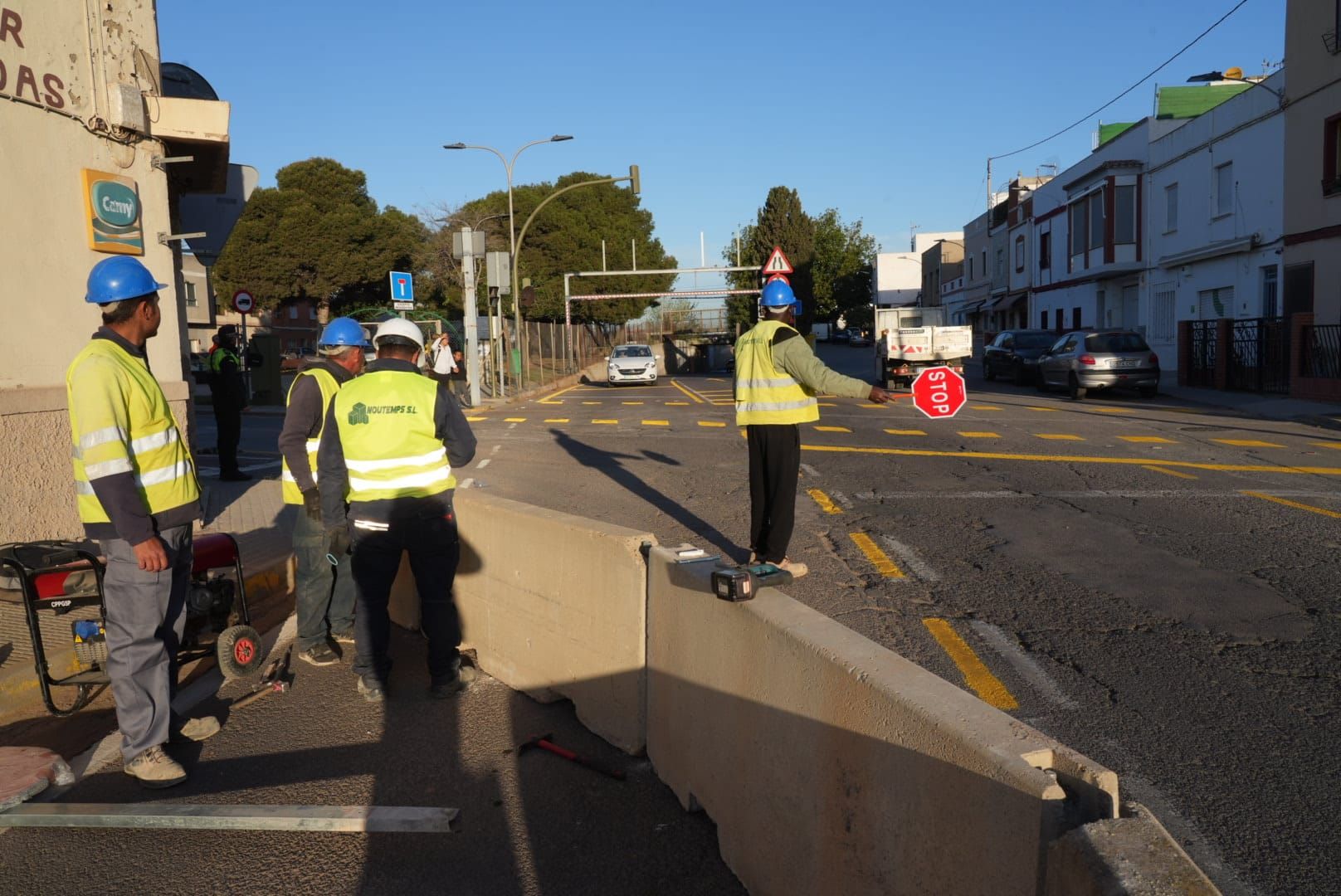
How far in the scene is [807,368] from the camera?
6.69 m

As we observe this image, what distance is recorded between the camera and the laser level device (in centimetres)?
331

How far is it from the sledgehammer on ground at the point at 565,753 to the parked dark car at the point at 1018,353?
2581 centimetres

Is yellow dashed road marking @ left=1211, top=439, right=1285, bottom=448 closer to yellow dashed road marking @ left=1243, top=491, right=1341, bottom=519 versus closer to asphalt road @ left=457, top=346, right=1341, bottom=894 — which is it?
asphalt road @ left=457, top=346, right=1341, bottom=894

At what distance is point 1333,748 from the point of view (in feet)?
13.2

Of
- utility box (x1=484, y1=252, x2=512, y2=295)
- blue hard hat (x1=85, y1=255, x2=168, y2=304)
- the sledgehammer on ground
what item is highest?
utility box (x1=484, y1=252, x2=512, y2=295)

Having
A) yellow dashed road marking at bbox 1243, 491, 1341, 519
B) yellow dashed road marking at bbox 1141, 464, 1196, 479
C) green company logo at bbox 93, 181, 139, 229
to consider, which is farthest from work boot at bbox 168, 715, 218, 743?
yellow dashed road marking at bbox 1141, 464, 1196, 479

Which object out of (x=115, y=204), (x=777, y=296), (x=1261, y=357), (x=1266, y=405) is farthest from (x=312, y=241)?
(x=777, y=296)

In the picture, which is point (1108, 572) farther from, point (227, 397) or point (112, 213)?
point (227, 397)

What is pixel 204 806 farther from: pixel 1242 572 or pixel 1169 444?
pixel 1169 444

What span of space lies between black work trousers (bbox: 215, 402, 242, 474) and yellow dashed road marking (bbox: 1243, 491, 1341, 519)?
1064 centimetres

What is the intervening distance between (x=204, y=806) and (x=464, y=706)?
137 centimetres

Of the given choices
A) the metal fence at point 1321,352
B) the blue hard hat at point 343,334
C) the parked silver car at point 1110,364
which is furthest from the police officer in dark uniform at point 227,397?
the metal fence at point 1321,352

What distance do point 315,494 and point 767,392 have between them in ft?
9.38

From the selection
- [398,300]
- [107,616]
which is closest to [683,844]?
[107,616]
